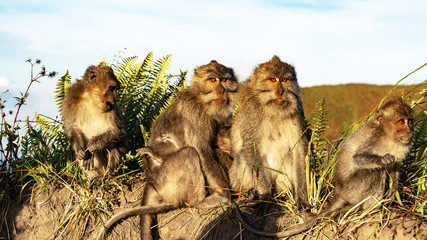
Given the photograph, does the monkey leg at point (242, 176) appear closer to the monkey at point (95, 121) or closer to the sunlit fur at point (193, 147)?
the sunlit fur at point (193, 147)

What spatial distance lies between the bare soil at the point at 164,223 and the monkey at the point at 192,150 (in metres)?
0.20

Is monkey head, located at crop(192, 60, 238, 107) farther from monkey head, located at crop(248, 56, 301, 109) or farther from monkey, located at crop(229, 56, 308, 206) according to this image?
monkey head, located at crop(248, 56, 301, 109)

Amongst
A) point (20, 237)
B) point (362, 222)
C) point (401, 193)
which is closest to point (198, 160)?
point (362, 222)

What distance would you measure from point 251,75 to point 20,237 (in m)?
3.89

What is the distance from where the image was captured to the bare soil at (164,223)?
527cm

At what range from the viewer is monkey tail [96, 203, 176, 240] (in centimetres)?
600

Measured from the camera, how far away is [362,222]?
5.30 m

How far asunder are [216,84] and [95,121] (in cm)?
181

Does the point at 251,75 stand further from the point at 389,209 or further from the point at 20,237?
the point at 20,237

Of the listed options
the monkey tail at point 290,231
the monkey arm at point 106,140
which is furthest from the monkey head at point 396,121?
the monkey arm at point 106,140

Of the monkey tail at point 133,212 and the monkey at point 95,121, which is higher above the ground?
the monkey at point 95,121

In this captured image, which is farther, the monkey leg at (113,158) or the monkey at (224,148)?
the monkey leg at (113,158)

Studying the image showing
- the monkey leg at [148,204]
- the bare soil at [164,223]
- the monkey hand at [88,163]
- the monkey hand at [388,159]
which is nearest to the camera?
the monkey hand at [388,159]

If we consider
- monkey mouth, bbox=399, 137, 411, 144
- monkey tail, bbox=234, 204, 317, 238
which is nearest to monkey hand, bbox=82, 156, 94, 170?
monkey tail, bbox=234, 204, 317, 238
